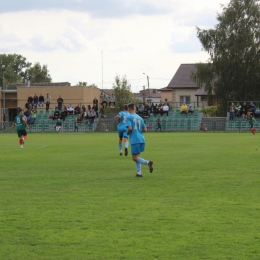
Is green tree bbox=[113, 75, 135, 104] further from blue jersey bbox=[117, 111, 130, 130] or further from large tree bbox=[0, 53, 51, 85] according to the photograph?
blue jersey bbox=[117, 111, 130, 130]

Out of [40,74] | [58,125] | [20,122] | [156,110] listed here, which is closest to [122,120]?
[20,122]

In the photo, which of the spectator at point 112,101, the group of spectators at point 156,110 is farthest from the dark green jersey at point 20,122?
the spectator at point 112,101

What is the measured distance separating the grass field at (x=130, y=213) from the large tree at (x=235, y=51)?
5098 centimetres

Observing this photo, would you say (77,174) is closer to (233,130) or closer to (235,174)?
(235,174)

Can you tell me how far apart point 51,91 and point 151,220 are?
6109 cm

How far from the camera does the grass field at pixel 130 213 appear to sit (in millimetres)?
7016

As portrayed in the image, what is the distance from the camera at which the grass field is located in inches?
276

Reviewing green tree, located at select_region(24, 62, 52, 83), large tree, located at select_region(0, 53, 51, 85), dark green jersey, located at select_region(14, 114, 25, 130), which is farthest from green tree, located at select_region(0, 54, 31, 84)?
dark green jersey, located at select_region(14, 114, 25, 130)

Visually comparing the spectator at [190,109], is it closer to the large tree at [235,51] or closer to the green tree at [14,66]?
A: the large tree at [235,51]

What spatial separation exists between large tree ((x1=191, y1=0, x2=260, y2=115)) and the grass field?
2007 inches

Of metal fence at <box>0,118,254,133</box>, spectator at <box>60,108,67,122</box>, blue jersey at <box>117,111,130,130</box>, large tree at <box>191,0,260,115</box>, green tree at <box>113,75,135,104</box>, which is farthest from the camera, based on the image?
green tree at <box>113,75,135,104</box>

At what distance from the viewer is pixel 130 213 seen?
9289mm

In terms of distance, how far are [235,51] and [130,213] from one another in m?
58.9

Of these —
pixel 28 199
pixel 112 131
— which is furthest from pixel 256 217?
pixel 112 131
